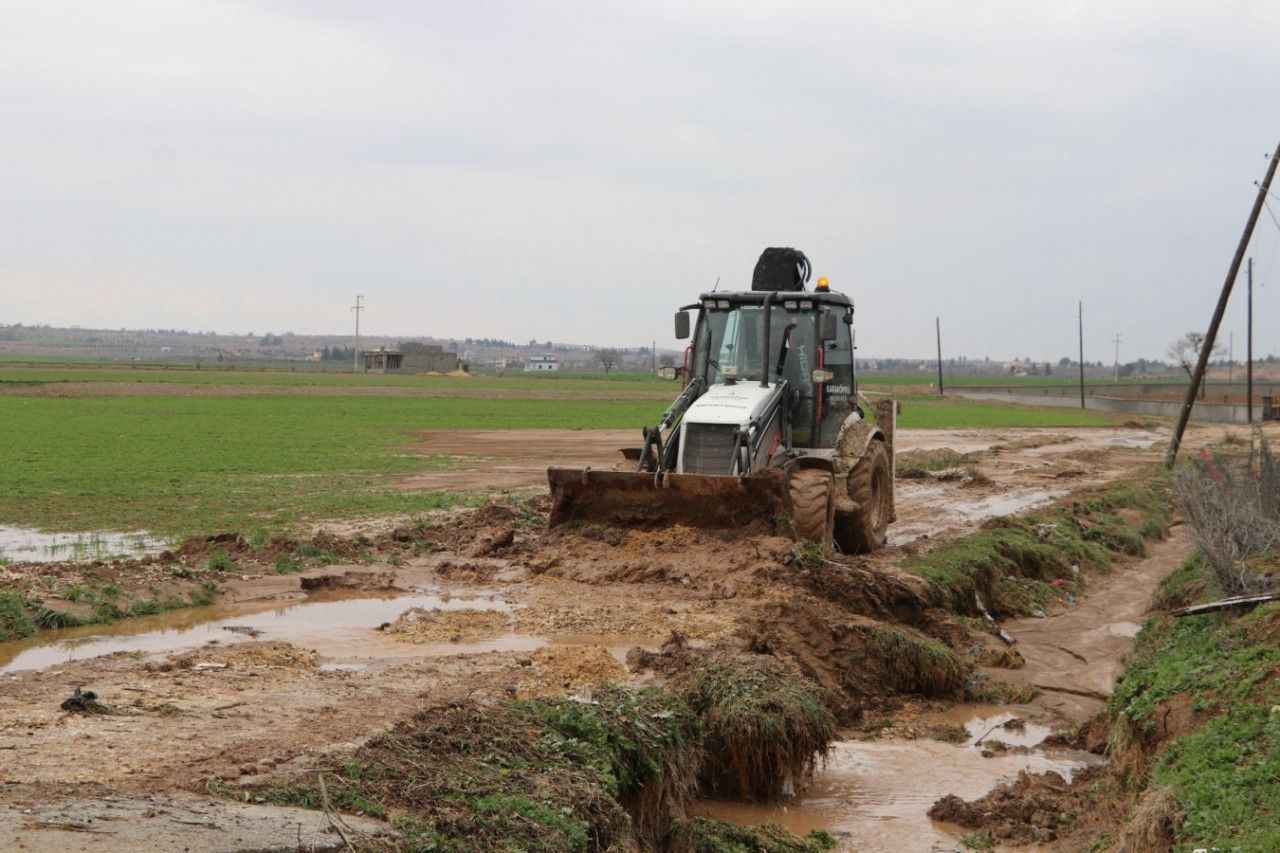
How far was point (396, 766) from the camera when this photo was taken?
672 centimetres

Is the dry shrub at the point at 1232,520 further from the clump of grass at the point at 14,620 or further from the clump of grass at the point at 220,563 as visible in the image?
the clump of grass at the point at 14,620

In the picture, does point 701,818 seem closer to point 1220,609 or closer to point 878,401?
point 1220,609

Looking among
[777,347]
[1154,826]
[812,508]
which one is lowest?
[1154,826]

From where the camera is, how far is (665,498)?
14906 mm

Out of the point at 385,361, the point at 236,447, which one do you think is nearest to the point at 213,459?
the point at 236,447

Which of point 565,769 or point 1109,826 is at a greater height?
point 565,769

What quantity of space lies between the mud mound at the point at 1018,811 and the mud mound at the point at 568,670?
2560 mm

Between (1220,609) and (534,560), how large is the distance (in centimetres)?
736

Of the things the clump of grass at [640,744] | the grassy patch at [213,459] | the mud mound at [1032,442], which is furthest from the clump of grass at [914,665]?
the mud mound at [1032,442]

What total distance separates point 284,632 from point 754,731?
511 centimetres

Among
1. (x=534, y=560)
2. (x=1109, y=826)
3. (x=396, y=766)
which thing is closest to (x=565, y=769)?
(x=396, y=766)

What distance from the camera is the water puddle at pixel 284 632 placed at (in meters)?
10.8

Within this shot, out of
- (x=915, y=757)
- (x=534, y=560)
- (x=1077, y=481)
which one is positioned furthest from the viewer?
(x=1077, y=481)

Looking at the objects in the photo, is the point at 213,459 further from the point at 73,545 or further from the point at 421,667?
the point at 421,667
